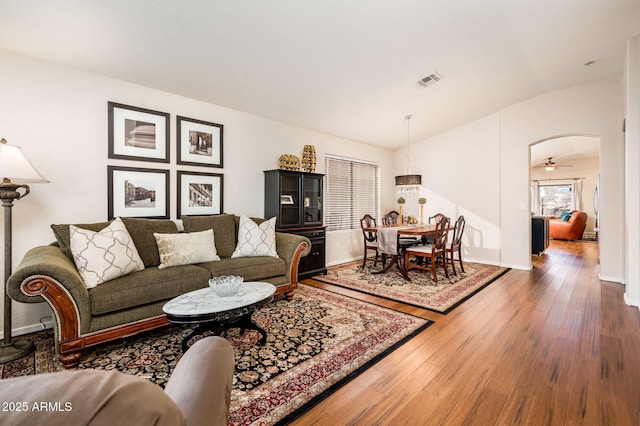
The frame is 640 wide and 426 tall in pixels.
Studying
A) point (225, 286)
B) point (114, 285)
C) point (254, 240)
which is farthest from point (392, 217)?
point (114, 285)

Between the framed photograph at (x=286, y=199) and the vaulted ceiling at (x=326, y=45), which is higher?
the vaulted ceiling at (x=326, y=45)

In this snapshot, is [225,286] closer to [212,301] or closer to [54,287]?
[212,301]

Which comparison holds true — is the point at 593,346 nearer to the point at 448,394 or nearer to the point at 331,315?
the point at 448,394

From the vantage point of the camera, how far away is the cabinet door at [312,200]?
4785mm

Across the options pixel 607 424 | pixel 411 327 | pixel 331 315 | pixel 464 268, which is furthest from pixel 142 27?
pixel 464 268

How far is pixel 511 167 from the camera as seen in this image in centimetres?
546

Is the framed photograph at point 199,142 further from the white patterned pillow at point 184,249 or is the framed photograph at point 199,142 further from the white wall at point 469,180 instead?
the white wall at point 469,180

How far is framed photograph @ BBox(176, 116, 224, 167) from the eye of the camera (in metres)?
3.76

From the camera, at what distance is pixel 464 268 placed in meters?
5.35

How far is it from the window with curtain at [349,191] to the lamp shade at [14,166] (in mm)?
4034

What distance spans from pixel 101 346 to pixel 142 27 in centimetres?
273

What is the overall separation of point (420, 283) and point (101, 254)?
12.7 feet

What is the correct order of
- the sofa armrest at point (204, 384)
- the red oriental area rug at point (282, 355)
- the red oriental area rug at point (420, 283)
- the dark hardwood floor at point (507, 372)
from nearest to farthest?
the sofa armrest at point (204, 384) < the dark hardwood floor at point (507, 372) < the red oriental area rug at point (282, 355) < the red oriental area rug at point (420, 283)

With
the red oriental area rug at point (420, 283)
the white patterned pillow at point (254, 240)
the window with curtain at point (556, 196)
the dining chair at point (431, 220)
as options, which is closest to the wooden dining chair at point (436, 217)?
the dining chair at point (431, 220)
